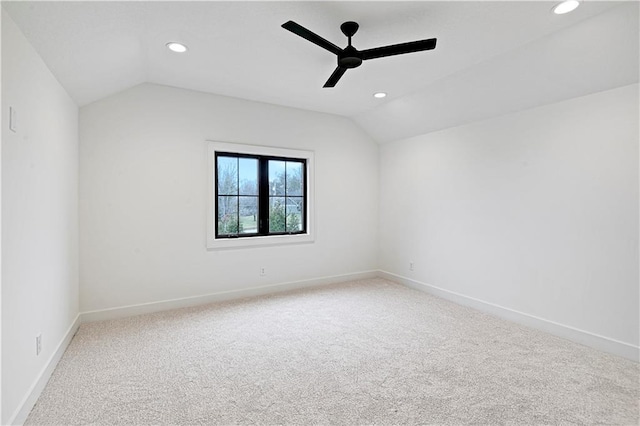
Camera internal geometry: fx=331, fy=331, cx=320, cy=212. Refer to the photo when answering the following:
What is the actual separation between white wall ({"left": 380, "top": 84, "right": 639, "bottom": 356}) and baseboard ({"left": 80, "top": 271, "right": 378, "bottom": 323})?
1223 mm

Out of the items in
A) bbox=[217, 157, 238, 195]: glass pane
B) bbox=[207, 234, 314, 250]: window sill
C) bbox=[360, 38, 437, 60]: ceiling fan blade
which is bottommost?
bbox=[207, 234, 314, 250]: window sill

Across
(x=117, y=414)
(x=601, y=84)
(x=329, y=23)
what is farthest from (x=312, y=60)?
(x=117, y=414)

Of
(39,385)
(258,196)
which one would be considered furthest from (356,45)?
(39,385)

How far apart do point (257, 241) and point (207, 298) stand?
93cm

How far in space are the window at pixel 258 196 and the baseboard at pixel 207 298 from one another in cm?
61

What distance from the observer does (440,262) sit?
442 centimetres

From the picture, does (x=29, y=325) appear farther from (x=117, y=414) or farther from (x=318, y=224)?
(x=318, y=224)

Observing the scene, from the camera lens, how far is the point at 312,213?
4836mm

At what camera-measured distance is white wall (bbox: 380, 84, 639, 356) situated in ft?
9.07

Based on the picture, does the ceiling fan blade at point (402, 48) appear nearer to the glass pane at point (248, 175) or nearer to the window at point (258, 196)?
the window at point (258, 196)

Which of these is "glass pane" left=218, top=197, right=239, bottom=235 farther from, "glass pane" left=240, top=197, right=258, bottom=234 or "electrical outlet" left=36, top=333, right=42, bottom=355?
"electrical outlet" left=36, top=333, right=42, bottom=355

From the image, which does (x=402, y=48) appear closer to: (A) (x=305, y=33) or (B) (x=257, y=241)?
(A) (x=305, y=33)

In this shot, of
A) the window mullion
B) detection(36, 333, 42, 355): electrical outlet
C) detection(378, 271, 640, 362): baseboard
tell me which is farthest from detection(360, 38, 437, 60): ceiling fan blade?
detection(36, 333, 42, 355): electrical outlet

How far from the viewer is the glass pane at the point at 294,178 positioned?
15.7ft
